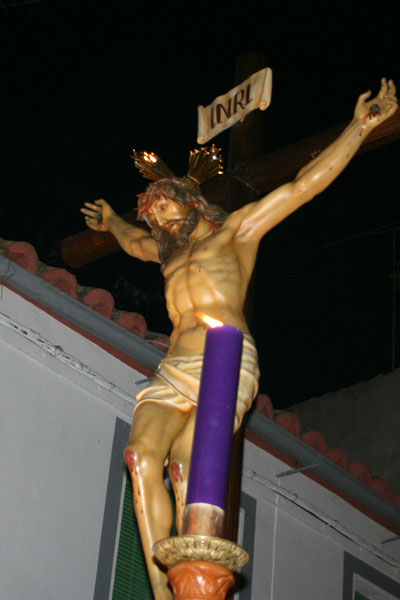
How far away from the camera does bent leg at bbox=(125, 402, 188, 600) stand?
12.9 ft

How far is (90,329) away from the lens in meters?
7.02

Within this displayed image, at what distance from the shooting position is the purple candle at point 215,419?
2.58 m

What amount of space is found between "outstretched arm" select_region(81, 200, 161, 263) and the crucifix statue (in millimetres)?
74

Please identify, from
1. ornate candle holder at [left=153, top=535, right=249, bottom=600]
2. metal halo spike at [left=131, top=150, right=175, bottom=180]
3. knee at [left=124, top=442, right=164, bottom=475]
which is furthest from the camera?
metal halo spike at [left=131, top=150, right=175, bottom=180]

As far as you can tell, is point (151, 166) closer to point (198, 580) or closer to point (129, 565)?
point (198, 580)

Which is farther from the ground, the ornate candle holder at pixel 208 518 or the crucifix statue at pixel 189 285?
the crucifix statue at pixel 189 285

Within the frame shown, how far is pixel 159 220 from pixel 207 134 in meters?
1.03

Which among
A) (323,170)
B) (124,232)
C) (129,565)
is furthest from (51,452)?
(323,170)

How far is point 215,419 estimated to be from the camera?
105 inches

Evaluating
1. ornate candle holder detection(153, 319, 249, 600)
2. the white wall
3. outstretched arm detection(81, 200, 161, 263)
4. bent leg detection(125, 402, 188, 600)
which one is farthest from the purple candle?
the white wall

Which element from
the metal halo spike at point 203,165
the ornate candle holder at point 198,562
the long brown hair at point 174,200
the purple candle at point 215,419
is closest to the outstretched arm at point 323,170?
the long brown hair at point 174,200

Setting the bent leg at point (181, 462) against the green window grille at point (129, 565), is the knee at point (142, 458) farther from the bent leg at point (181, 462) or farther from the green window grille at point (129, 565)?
the green window grille at point (129, 565)

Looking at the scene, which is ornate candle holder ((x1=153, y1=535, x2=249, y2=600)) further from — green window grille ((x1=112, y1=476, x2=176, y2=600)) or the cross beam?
green window grille ((x1=112, y1=476, x2=176, y2=600))

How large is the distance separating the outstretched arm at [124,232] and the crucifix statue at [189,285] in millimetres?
74
